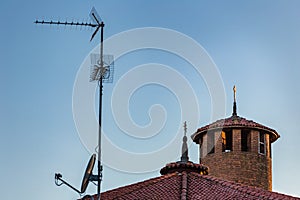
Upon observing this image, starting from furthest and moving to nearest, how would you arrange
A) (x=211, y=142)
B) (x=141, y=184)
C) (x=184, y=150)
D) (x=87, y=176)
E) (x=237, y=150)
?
1. (x=211, y=142)
2. (x=237, y=150)
3. (x=184, y=150)
4. (x=141, y=184)
5. (x=87, y=176)

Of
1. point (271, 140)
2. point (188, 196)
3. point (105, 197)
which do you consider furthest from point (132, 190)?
point (271, 140)

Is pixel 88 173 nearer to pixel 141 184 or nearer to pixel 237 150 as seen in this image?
pixel 141 184

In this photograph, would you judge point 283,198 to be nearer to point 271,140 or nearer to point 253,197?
point 253,197

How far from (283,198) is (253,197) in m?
1.07

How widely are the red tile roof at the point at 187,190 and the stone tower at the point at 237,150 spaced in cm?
711

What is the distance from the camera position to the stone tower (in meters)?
28.0

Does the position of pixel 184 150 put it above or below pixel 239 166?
below

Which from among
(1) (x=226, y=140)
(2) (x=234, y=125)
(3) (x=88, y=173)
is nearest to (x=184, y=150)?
(2) (x=234, y=125)

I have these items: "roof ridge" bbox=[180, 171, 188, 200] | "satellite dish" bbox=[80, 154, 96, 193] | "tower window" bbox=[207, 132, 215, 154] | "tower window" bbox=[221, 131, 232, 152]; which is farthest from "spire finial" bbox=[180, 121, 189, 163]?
"satellite dish" bbox=[80, 154, 96, 193]

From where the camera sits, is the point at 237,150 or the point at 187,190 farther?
the point at 237,150

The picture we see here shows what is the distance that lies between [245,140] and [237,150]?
97 centimetres

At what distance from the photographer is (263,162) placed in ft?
93.8

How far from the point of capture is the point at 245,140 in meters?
28.6

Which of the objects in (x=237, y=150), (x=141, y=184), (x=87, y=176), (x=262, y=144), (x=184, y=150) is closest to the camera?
A: (x=87, y=176)
